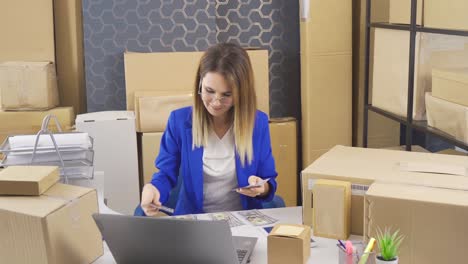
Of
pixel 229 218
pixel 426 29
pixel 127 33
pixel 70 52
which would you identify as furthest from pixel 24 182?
pixel 70 52

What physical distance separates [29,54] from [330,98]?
1957 millimetres

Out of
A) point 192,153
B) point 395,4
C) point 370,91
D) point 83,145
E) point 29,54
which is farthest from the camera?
point 29,54

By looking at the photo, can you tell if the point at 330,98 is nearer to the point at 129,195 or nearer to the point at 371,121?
the point at 371,121

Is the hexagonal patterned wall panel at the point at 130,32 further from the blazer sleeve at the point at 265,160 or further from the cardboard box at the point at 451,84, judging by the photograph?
the cardboard box at the point at 451,84

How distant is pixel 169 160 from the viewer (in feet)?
8.65

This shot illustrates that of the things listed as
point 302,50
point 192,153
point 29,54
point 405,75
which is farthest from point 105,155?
point 405,75

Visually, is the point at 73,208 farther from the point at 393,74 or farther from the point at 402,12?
the point at 402,12

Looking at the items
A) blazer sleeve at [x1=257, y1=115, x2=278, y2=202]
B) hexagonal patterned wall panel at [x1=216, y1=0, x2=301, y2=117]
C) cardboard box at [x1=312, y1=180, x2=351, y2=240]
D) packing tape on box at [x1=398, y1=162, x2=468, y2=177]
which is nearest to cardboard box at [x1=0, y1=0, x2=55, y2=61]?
hexagonal patterned wall panel at [x1=216, y1=0, x2=301, y2=117]

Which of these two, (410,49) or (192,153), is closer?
(192,153)

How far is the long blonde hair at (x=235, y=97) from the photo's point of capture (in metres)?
2.50

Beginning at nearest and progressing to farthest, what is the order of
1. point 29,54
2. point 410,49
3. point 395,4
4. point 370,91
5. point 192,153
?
point 192,153, point 410,49, point 395,4, point 370,91, point 29,54

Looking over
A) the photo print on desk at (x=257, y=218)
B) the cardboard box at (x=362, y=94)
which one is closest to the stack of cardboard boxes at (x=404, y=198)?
the photo print on desk at (x=257, y=218)

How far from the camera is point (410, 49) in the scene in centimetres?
284

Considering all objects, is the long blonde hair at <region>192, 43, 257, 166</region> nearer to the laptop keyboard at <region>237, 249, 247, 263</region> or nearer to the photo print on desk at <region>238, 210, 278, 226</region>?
the photo print on desk at <region>238, 210, 278, 226</region>
